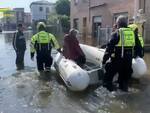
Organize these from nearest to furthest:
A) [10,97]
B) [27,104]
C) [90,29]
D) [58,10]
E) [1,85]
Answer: [27,104]
[10,97]
[1,85]
[90,29]
[58,10]

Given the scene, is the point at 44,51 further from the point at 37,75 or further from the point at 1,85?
the point at 1,85

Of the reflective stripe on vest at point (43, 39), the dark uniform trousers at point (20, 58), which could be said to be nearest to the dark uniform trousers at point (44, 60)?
the reflective stripe on vest at point (43, 39)

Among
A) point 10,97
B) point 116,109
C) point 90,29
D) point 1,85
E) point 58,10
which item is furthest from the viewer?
point 58,10

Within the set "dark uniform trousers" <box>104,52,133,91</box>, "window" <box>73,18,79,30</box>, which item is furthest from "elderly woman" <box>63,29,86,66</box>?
"window" <box>73,18,79,30</box>

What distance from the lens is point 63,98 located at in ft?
28.9

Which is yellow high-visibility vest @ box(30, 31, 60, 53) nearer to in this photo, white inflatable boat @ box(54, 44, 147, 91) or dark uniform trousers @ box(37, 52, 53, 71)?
dark uniform trousers @ box(37, 52, 53, 71)

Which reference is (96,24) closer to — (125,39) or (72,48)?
(72,48)

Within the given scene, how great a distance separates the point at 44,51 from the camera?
1147cm

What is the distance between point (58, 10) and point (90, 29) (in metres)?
23.8

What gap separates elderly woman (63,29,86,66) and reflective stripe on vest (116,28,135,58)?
2.53 m

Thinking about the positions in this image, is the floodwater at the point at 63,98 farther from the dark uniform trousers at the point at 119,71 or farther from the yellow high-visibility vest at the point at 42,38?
the yellow high-visibility vest at the point at 42,38

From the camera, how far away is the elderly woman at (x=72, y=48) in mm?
10695

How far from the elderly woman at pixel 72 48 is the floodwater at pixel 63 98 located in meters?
0.87

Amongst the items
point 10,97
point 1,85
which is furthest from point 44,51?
point 10,97
